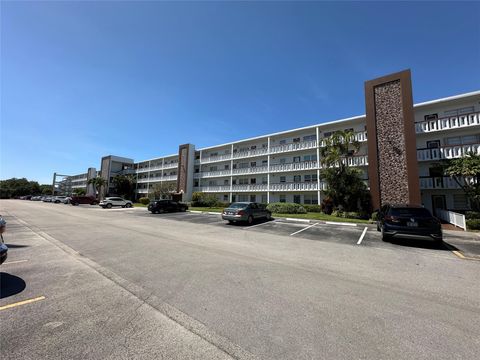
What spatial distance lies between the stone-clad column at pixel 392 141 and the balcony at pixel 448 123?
2381 millimetres

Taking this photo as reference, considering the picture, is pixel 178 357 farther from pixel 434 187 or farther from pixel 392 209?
pixel 434 187

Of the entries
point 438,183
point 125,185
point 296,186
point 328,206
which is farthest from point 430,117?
point 125,185

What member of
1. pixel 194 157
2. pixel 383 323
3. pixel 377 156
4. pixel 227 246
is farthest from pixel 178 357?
pixel 194 157

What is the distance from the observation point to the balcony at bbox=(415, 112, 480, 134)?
18703mm

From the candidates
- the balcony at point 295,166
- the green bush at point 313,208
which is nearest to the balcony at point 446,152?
the balcony at point 295,166

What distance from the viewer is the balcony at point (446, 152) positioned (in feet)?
60.4

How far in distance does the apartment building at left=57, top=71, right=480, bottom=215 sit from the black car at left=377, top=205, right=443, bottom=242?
39.6 feet

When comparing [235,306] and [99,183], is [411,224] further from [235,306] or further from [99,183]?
[99,183]

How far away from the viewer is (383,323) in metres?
3.33

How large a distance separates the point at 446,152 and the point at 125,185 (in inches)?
2285

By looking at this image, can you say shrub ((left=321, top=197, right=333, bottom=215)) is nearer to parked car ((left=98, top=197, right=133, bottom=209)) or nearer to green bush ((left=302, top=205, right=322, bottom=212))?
green bush ((left=302, top=205, right=322, bottom=212))

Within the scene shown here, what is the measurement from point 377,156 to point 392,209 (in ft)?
43.3

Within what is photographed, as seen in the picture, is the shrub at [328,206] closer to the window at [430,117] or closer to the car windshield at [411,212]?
the window at [430,117]

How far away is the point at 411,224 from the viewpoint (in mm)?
9297
